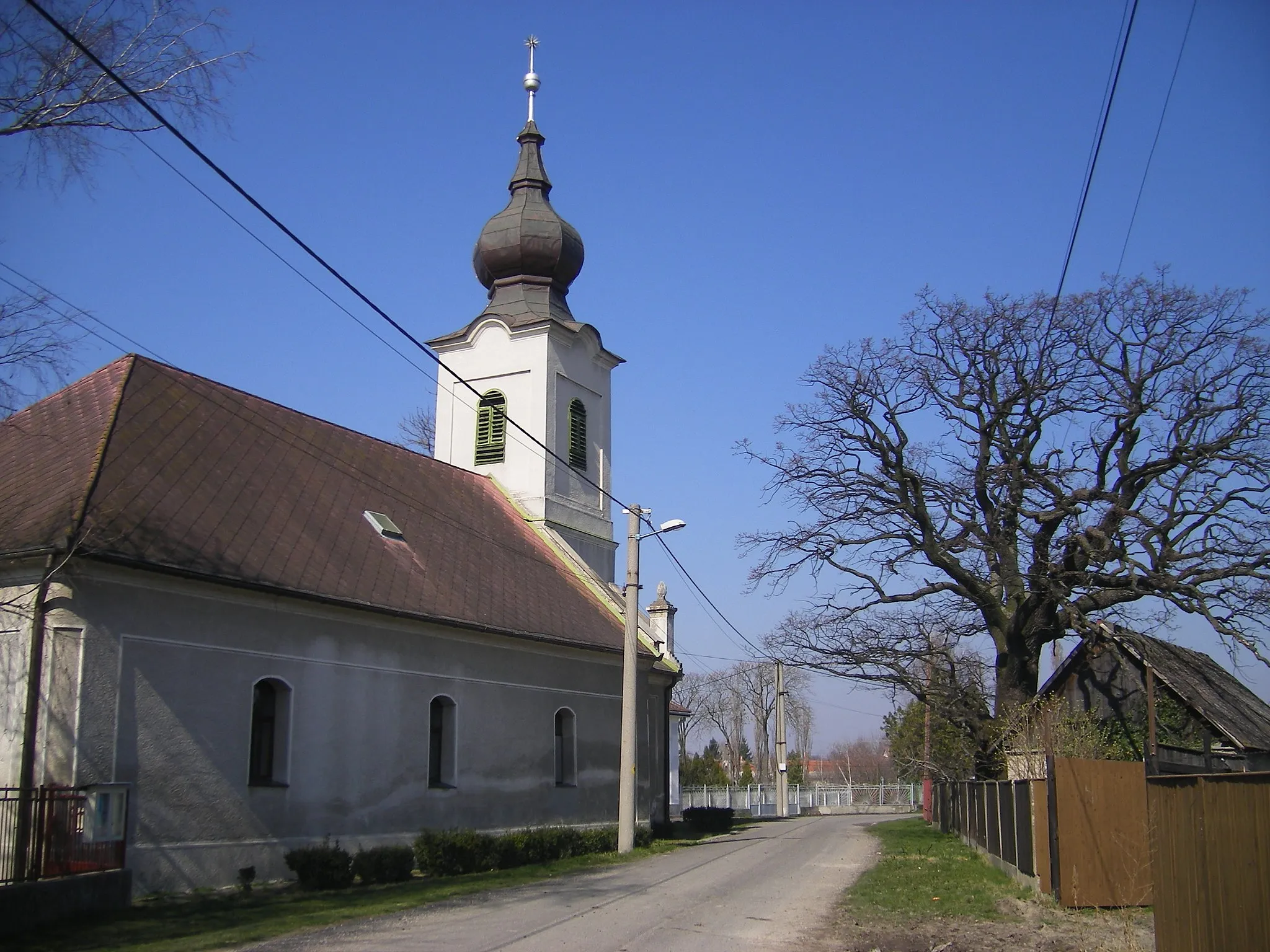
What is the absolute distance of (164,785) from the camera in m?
16.6

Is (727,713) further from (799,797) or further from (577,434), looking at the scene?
(577,434)

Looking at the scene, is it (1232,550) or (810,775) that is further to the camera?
(810,775)

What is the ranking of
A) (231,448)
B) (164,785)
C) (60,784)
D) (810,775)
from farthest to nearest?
(810,775) < (231,448) < (164,785) < (60,784)

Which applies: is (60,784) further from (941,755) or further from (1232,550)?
(941,755)

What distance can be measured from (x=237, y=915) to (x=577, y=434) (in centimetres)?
2061

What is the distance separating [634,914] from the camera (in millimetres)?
13852

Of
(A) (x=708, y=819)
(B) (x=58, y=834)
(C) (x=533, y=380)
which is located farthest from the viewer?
(A) (x=708, y=819)

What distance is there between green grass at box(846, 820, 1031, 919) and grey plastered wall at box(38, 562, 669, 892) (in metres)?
8.01

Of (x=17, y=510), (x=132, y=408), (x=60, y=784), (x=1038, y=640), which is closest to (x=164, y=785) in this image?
(x=60, y=784)

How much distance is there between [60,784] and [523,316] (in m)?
20.3

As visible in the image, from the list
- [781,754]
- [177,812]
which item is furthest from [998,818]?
[781,754]

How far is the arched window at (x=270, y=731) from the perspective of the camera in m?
18.6

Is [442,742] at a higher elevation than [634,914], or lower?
higher

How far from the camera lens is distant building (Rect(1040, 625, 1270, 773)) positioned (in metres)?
25.9
